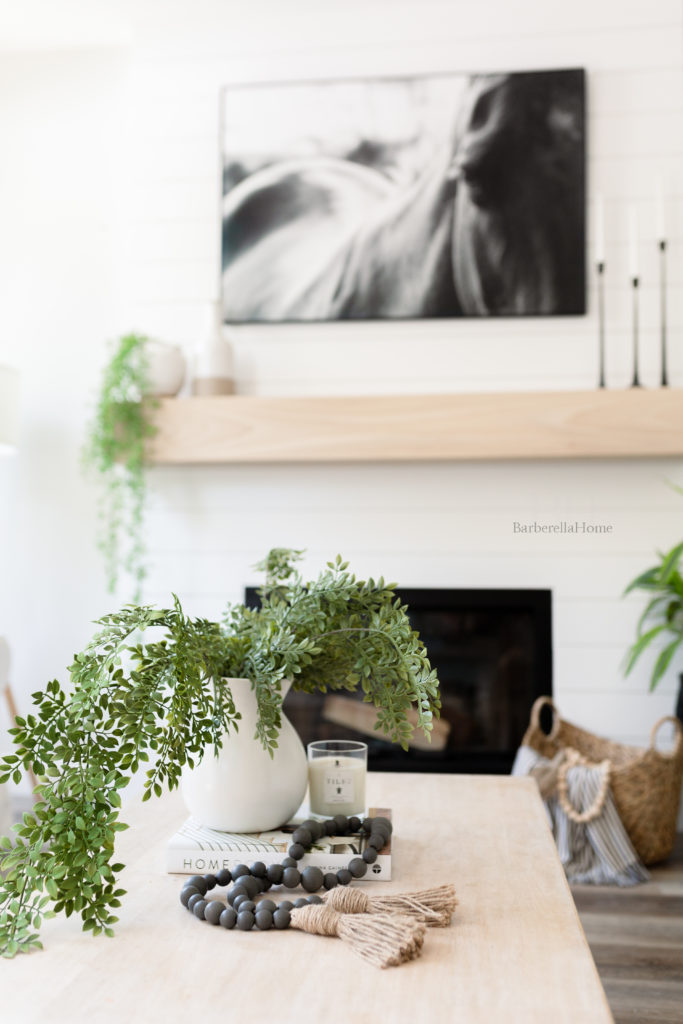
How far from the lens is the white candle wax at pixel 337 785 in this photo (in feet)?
4.41

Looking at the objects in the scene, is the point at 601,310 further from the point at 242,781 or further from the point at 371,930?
the point at 371,930

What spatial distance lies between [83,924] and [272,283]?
2413 mm

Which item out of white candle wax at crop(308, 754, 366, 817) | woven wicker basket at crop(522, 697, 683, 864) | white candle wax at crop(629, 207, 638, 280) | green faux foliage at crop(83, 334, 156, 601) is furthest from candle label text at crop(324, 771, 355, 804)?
white candle wax at crop(629, 207, 638, 280)

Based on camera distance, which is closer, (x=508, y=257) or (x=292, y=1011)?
(x=292, y=1011)

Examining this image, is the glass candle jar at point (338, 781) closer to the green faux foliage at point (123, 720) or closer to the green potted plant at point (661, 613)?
the green faux foliage at point (123, 720)

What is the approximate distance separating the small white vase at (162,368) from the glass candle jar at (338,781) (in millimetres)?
1905

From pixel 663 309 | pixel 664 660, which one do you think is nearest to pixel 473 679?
pixel 664 660

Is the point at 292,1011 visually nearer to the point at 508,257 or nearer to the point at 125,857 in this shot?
the point at 125,857

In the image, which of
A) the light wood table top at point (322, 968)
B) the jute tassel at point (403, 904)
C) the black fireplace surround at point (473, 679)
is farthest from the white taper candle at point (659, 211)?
the jute tassel at point (403, 904)

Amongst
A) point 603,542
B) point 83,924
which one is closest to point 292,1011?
point 83,924

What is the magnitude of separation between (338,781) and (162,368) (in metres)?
1.96

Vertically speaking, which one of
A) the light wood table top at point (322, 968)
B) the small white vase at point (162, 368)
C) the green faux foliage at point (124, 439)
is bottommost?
the light wood table top at point (322, 968)

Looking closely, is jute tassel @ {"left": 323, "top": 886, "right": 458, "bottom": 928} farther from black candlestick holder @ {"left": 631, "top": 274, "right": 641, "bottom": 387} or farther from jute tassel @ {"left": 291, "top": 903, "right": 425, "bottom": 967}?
black candlestick holder @ {"left": 631, "top": 274, "right": 641, "bottom": 387}

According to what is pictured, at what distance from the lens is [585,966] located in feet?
3.08
